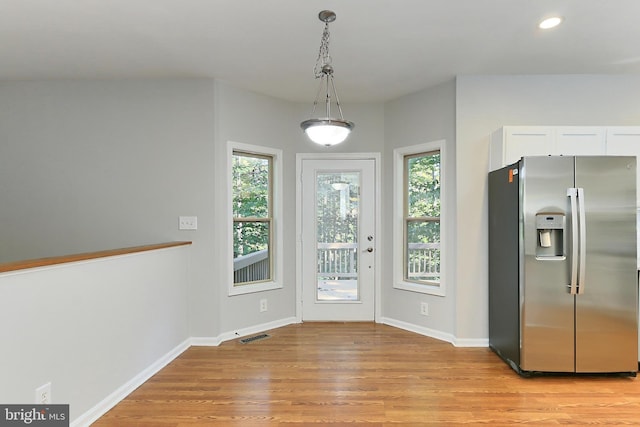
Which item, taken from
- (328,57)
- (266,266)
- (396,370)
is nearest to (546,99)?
(328,57)

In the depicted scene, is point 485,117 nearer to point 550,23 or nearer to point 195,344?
point 550,23

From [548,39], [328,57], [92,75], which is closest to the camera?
[548,39]

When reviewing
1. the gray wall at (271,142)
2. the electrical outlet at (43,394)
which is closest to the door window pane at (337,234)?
the gray wall at (271,142)

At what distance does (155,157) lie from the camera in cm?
363

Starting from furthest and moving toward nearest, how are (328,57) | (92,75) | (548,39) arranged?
(92,75) < (328,57) < (548,39)

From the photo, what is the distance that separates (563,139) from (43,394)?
4.20 m

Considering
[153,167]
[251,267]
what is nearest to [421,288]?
[251,267]

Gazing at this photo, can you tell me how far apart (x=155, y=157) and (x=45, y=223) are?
1.31 meters

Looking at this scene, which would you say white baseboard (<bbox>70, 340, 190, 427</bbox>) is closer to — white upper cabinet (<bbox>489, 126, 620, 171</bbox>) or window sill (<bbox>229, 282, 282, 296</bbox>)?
window sill (<bbox>229, 282, 282, 296</bbox>)

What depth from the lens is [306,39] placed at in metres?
2.84

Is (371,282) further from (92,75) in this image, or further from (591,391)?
(92,75)

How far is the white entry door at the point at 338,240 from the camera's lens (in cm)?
443

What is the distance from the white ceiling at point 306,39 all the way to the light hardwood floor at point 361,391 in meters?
2.66

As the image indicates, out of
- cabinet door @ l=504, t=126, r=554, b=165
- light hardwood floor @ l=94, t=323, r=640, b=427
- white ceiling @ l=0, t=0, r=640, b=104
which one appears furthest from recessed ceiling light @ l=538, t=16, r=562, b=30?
light hardwood floor @ l=94, t=323, r=640, b=427
